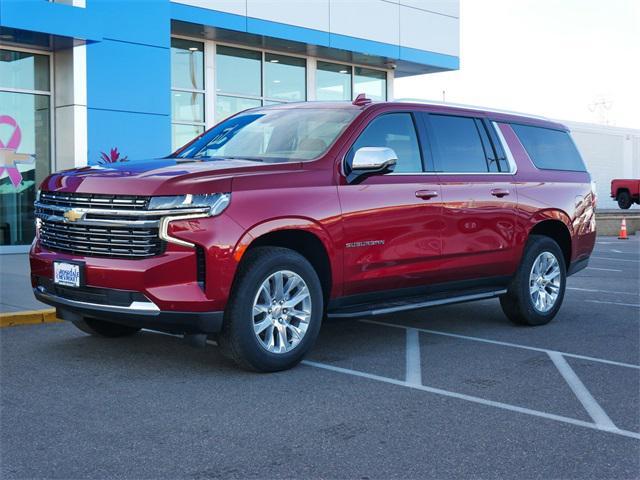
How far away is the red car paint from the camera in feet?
18.3

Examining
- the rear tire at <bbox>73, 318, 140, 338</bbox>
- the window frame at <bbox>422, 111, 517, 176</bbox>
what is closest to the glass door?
the rear tire at <bbox>73, 318, 140, 338</bbox>

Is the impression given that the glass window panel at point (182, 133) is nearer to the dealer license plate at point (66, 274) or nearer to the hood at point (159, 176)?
the hood at point (159, 176)

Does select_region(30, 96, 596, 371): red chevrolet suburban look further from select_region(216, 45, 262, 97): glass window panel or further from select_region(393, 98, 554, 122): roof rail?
select_region(216, 45, 262, 97): glass window panel

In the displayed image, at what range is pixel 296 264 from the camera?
19.8ft

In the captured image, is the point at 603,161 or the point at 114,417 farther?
the point at 603,161

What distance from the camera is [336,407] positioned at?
5.21 meters

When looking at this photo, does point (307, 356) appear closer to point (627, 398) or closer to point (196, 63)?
point (627, 398)

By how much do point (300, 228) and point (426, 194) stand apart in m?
1.48

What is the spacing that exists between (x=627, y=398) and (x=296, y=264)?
2419 millimetres

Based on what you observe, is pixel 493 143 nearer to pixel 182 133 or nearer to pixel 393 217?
pixel 393 217

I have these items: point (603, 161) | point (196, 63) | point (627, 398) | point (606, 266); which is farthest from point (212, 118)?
point (603, 161)

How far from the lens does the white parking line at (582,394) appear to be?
16.5ft

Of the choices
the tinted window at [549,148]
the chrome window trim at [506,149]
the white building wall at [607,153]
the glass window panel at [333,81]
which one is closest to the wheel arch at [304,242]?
the chrome window trim at [506,149]

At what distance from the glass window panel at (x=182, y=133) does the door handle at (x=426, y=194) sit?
12932 mm
